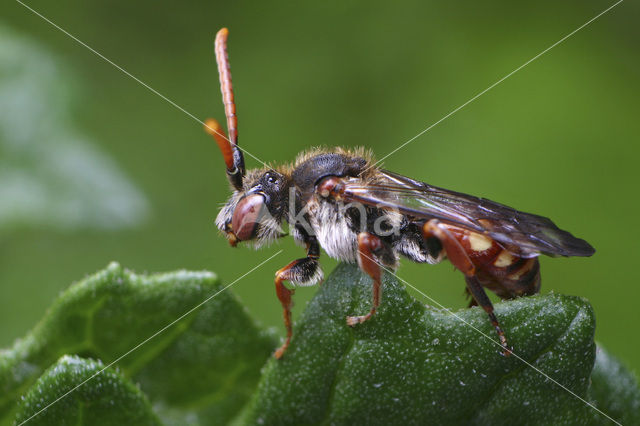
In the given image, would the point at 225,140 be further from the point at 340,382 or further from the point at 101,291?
the point at 340,382

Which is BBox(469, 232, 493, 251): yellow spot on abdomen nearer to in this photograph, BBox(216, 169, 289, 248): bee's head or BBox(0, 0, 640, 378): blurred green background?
BBox(216, 169, 289, 248): bee's head

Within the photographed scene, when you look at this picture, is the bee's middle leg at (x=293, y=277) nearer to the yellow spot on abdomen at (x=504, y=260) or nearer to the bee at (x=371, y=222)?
the bee at (x=371, y=222)

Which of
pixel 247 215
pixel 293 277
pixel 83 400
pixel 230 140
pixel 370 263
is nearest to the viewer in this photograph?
pixel 83 400

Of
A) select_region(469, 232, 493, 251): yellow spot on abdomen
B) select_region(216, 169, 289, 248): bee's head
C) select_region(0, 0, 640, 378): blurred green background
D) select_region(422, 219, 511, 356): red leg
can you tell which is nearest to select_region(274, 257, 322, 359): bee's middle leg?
select_region(216, 169, 289, 248): bee's head

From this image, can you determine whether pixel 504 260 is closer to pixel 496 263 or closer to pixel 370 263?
pixel 496 263

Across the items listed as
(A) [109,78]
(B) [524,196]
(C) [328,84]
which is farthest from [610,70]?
(A) [109,78]

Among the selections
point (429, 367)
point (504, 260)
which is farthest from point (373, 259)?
point (504, 260)
